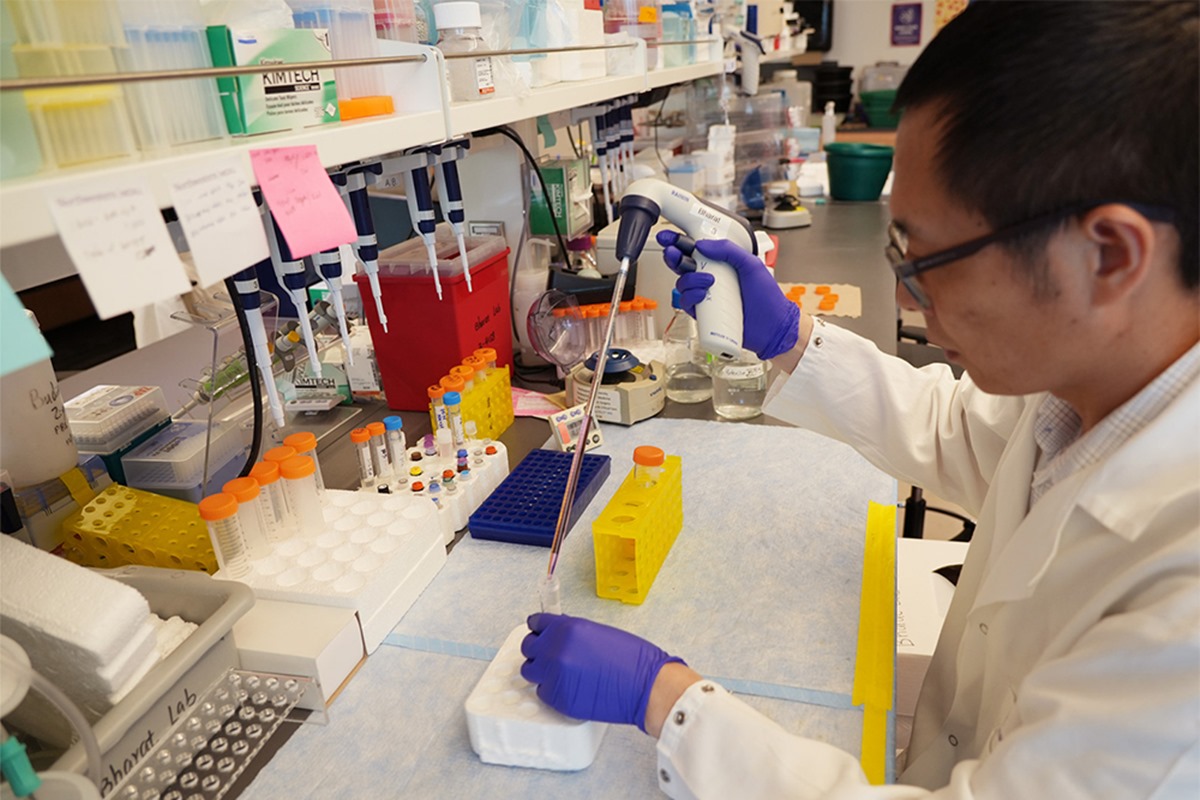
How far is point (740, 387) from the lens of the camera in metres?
1.77

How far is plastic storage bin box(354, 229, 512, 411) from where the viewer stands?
5.40 ft

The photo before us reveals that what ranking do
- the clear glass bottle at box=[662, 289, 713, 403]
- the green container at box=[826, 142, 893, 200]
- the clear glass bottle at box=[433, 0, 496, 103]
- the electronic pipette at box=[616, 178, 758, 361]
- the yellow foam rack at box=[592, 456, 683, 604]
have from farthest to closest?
1. the green container at box=[826, 142, 893, 200]
2. the clear glass bottle at box=[662, 289, 713, 403]
3. the electronic pipette at box=[616, 178, 758, 361]
4. the clear glass bottle at box=[433, 0, 496, 103]
5. the yellow foam rack at box=[592, 456, 683, 604]

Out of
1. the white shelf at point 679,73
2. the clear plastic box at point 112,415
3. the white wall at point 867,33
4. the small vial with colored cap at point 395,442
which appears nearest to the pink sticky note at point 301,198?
the small vial with colored cap at point 395,442

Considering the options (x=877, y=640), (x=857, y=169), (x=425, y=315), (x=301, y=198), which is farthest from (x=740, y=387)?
(x=857, y=169)

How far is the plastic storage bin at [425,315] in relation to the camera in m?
1.64

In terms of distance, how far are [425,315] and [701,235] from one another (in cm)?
61

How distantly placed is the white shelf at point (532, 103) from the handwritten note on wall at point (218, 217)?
410 millimetres

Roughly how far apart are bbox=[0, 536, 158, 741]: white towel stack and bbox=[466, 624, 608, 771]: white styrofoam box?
35cm

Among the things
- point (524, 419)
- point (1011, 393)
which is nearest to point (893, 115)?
point (1011, 393)

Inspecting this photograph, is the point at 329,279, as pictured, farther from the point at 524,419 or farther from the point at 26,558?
the point at 524,419

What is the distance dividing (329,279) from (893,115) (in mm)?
733

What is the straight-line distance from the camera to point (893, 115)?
0.75 meters

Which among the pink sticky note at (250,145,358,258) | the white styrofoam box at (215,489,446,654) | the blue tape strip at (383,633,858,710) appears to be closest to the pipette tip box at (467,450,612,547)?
the white styrofoam box at (215,489,446,654)

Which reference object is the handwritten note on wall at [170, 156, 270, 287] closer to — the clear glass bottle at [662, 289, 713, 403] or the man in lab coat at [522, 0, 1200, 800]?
the man in lab coat at [522, 0, 1200, 800]
